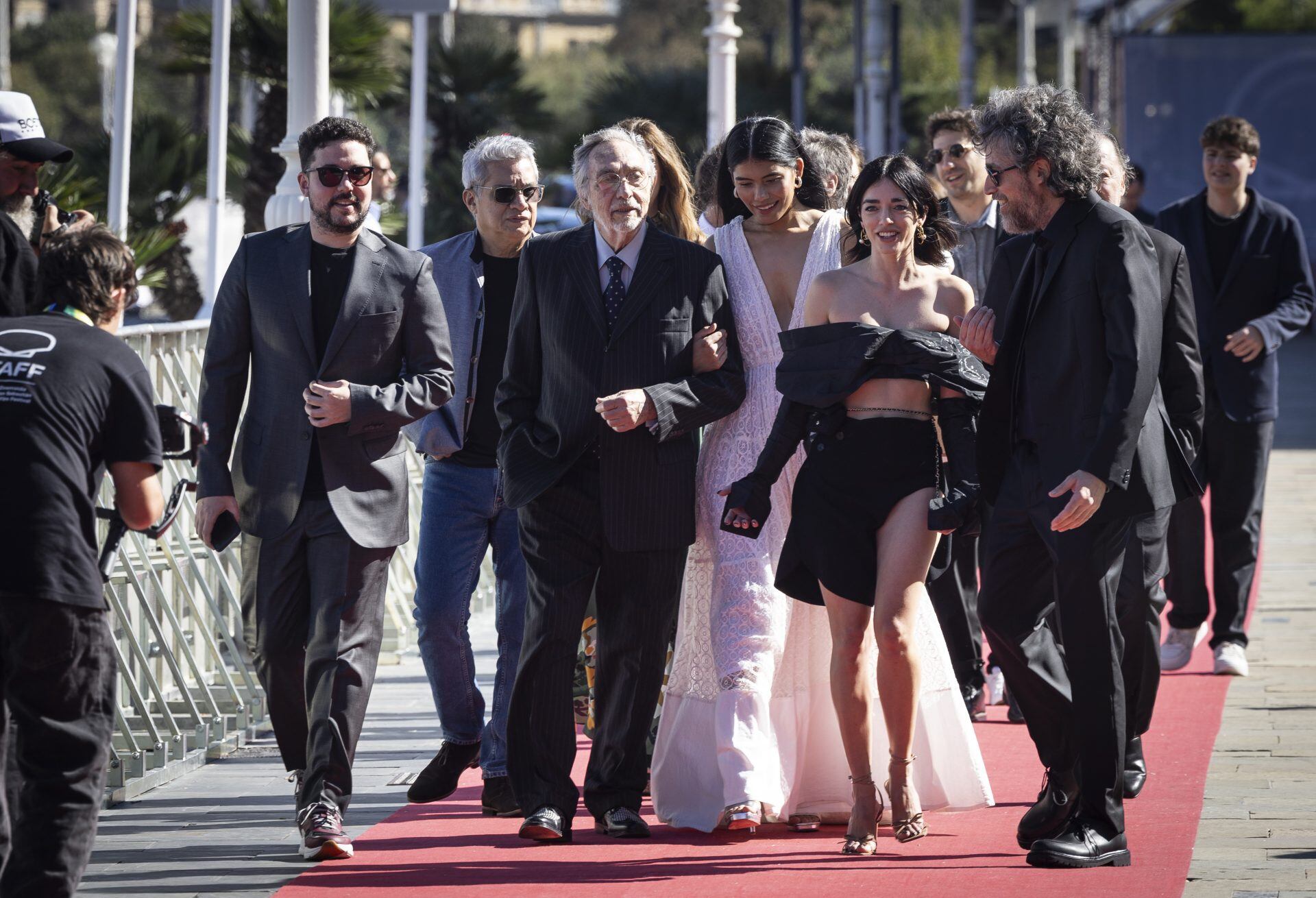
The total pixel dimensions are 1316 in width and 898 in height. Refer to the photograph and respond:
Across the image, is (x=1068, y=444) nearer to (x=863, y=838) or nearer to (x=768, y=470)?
(x=768, y=470)

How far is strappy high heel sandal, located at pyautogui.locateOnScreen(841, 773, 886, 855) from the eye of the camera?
18.5 feet

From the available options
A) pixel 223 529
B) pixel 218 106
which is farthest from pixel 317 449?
pixel 218 106

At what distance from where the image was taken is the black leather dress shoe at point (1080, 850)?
5402 mm

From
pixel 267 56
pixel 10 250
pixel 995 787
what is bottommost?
pixel 995 787

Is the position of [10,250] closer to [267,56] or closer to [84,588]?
[84,588]

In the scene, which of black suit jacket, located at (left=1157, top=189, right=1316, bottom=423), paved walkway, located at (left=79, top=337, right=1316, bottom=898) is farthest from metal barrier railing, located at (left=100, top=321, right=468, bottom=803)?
black suit jacket, located at (left=1157, top=189, right=1316, bottom=423)

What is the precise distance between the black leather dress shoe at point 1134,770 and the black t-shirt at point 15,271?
11.1 ft

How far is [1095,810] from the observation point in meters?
5.44

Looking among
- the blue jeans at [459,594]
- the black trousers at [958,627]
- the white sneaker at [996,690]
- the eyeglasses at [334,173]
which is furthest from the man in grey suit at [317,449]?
the white sneaker at [996,690]

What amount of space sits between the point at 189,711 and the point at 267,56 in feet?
23.9

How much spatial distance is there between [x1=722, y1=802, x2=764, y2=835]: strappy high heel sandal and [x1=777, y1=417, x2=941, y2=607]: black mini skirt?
0.67m

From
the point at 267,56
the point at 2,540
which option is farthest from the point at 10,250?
the point at 267,56

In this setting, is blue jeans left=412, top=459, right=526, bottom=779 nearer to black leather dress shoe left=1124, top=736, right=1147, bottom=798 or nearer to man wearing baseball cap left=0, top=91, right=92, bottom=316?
man wearing baseball cap left=0, top=91, right=92, bottom=316

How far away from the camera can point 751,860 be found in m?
5.65
